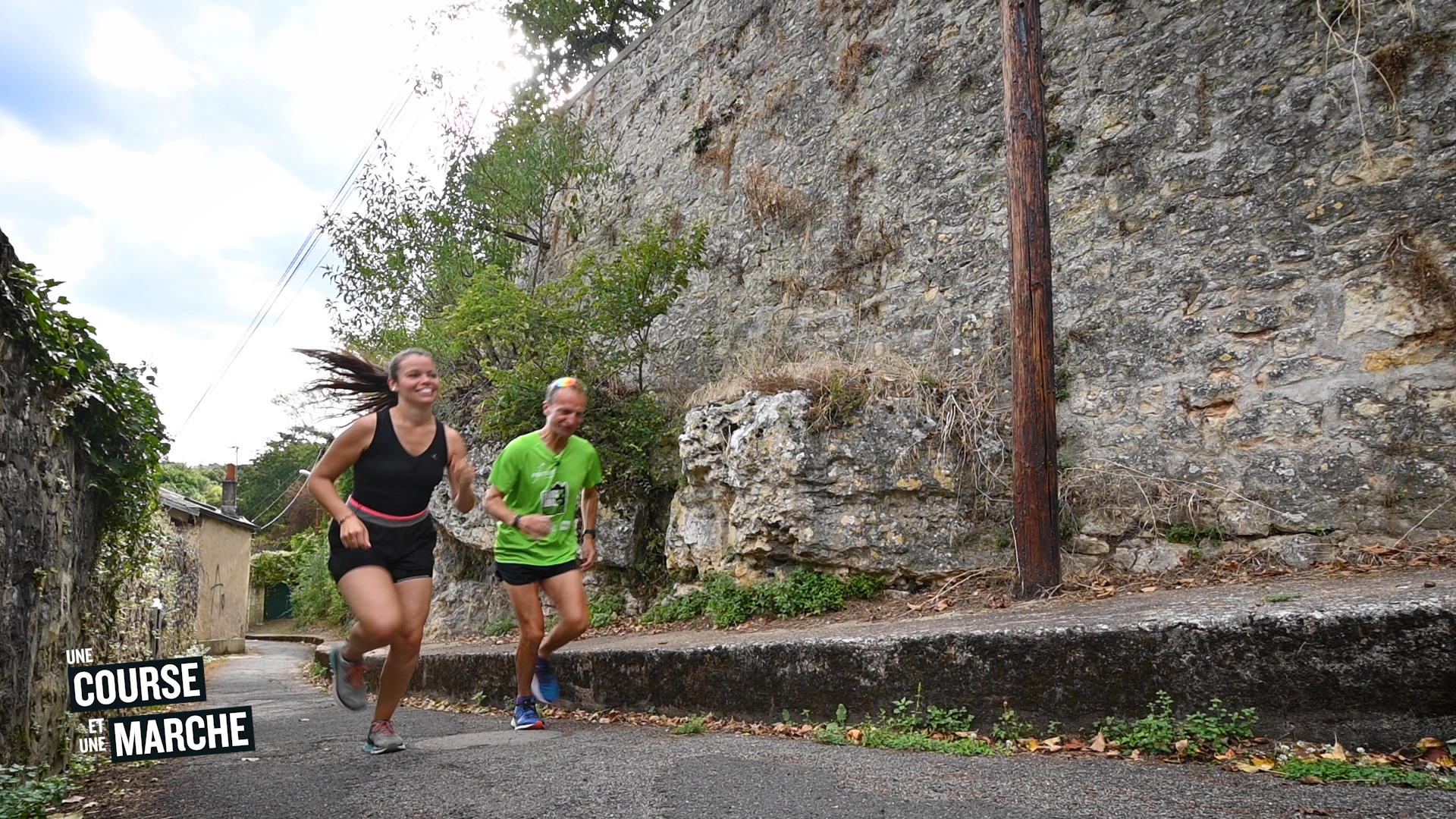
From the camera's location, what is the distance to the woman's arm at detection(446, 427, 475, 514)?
4414mm

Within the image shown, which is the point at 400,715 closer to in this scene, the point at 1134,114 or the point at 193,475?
the point at 1134,114

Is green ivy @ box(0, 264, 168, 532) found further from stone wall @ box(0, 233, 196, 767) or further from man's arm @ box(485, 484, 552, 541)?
man's arm @ box(485, 484, 552, 541)

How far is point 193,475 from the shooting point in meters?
48.4

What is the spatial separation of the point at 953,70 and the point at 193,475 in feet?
164

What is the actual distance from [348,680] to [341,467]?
42.8 inches

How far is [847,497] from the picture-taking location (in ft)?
23.2

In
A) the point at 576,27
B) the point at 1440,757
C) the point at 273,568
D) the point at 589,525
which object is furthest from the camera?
the point at 273,568

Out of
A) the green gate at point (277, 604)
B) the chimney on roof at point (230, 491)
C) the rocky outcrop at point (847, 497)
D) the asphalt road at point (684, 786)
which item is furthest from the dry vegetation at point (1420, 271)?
the green gate at point (277, 604)

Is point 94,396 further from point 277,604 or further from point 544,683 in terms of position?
point 277,604

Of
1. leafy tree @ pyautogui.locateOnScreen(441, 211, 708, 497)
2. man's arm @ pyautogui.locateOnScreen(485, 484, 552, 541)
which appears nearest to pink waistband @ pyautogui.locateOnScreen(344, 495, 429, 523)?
man's arm @ pyautogui.locateOnScreen(485, 484, 552, 541)

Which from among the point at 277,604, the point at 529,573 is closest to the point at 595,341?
the point at 529,573

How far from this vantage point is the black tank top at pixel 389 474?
423cm

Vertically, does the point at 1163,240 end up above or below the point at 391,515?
above

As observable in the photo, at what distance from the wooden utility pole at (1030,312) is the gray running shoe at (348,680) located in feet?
12.5
